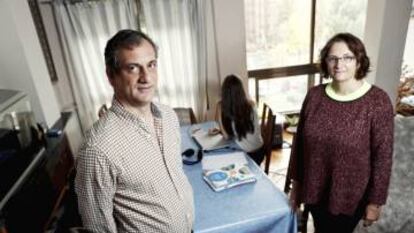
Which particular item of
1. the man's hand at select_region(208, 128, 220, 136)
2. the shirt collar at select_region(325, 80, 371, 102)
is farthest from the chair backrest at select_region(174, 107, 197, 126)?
the shirt collar at select_region(325, 80, 371, 102)

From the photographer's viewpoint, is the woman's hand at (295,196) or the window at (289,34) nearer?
the woman's hand at (295,196)

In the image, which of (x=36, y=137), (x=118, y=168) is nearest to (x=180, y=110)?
(x=36, y=137)

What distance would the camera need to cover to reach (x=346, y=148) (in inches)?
48.3

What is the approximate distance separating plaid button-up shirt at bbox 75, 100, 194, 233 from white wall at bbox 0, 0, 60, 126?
1543mm

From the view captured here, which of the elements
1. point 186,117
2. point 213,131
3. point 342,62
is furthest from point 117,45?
point 186,117

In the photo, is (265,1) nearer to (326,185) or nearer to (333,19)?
(333,19)

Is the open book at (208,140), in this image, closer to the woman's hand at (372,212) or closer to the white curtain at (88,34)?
the woman's hand at (372,212)

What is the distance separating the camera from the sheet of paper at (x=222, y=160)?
5.69 feet

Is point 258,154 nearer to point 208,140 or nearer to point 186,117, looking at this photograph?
point 208,140

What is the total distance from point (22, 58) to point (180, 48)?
147 centimetres

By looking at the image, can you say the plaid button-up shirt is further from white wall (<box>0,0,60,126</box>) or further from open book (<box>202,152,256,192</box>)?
white wall (<box>0,0,60,126</box>)

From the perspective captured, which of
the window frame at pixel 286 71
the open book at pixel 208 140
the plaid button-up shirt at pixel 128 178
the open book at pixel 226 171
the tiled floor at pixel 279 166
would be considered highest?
the plaid button-up shirt at pixel 128 178

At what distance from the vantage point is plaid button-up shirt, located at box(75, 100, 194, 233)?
0.85 meters

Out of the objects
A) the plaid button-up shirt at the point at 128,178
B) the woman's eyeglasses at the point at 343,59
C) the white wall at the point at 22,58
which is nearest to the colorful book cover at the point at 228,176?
the plaid button-up shirt at the point at 128,178
